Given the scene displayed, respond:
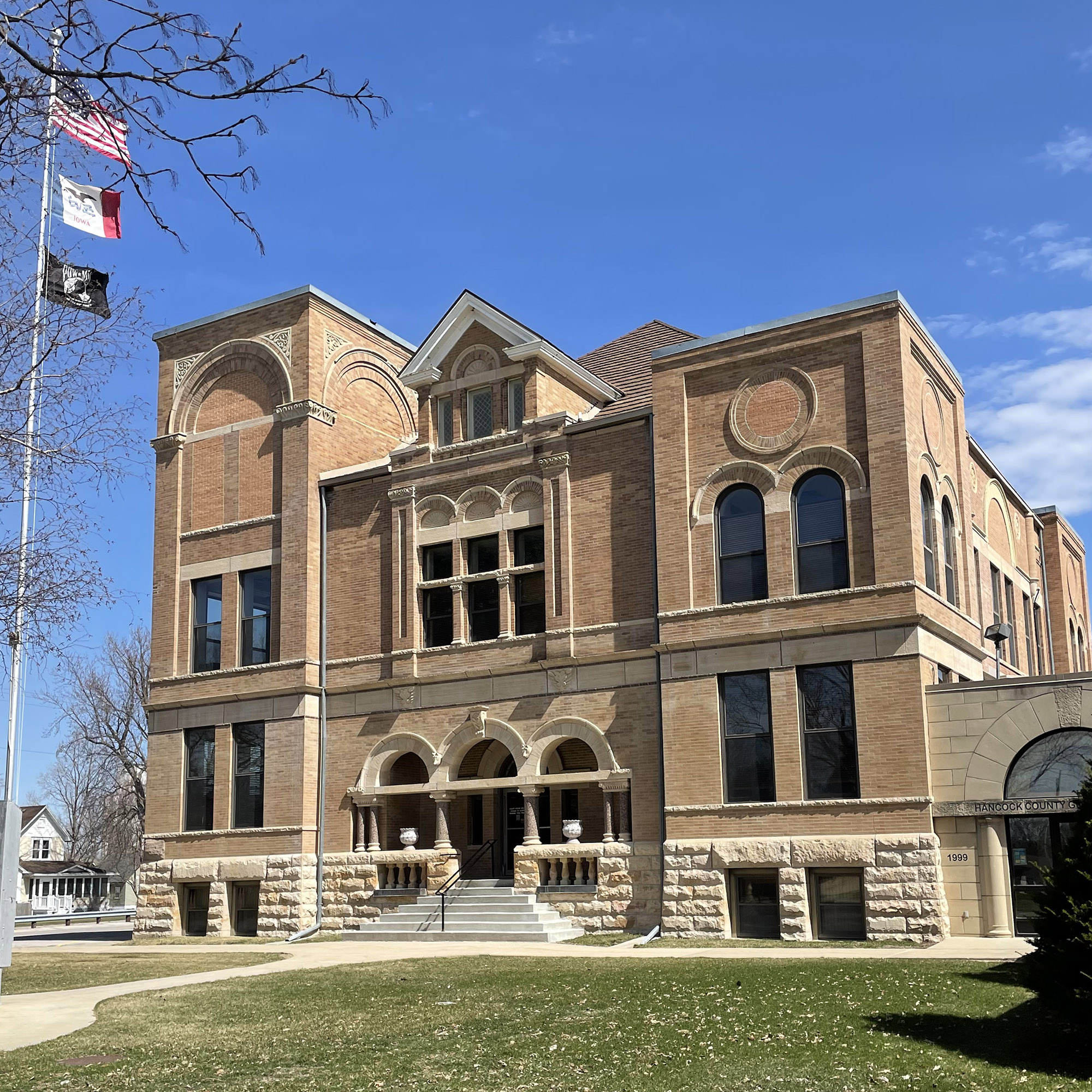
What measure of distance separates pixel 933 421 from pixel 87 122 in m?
20.5

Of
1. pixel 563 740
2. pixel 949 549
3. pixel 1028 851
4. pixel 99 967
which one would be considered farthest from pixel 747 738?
pixel 99 967

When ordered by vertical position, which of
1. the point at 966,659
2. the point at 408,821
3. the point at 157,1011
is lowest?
the point at 157,1011

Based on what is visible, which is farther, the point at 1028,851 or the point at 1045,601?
the point at 1045,601

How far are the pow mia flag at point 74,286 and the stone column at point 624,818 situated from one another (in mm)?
17760

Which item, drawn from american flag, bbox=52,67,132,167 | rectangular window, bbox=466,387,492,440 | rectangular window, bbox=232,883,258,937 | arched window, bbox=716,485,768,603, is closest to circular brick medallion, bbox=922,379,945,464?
arched window, bbox=716,485,768,603

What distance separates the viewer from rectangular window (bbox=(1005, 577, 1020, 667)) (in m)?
32.8

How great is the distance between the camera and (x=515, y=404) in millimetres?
29562

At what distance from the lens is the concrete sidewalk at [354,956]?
1543cm

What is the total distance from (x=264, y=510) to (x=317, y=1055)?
21007 mm

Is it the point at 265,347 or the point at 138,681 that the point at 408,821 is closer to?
the point at 265,347

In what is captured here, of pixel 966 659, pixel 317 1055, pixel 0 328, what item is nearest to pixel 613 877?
pixel 966 659

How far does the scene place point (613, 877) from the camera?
2564 centimetres

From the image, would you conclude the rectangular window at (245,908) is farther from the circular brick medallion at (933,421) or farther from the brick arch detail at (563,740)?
the circular brick medallion at (933,421)

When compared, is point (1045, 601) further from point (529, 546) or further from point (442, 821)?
point (442, 821)
